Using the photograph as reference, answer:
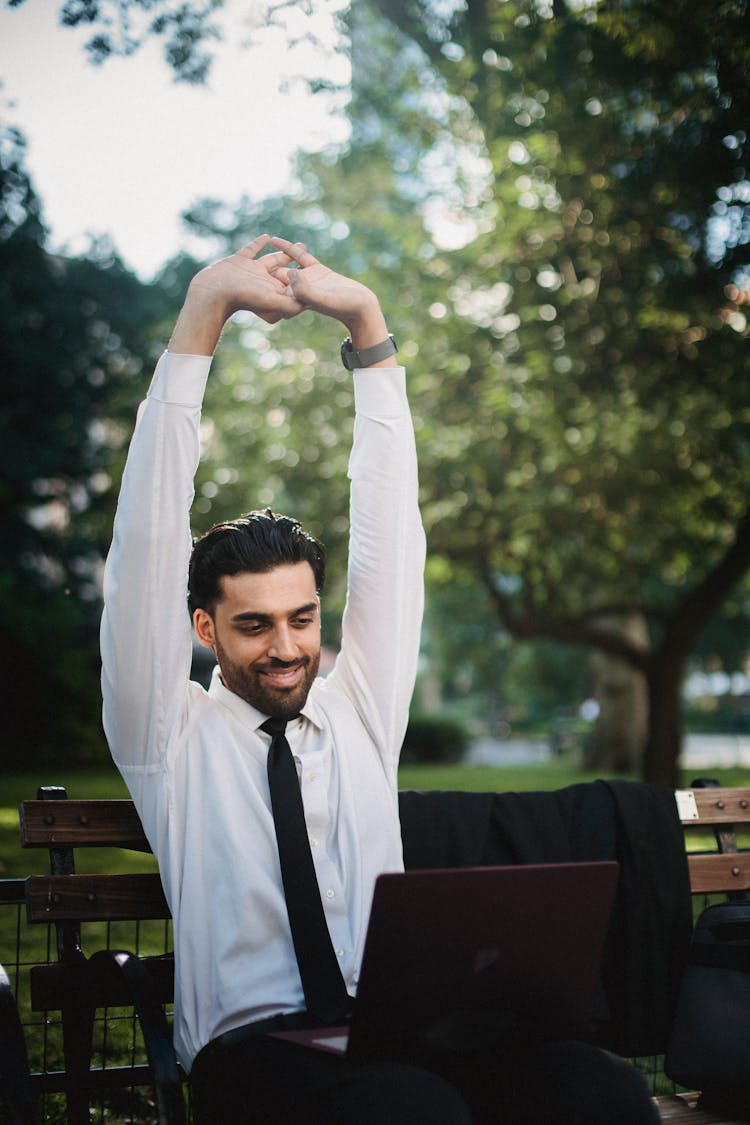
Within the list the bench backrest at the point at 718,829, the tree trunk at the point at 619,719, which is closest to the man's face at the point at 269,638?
the bench backrest at the point at 718,829

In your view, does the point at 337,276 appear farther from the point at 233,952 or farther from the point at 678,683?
the point at 678,683

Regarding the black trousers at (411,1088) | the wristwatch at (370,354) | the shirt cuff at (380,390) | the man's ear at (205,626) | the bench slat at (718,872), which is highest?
the wristwatch at (370,354)

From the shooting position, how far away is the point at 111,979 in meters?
2.72

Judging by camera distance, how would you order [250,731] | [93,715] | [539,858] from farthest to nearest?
[93,715] → [539,858] → [250,731]

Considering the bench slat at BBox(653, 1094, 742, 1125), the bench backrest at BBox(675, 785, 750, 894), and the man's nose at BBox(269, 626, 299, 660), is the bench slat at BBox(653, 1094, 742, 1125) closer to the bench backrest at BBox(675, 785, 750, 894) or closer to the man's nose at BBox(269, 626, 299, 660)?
the bench backrest at BBox(675, 785, 750, 894)

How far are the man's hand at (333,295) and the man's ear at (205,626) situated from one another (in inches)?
32.2

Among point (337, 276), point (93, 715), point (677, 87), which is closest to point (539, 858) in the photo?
point (337, 276)

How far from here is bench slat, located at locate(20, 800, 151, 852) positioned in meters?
2.98

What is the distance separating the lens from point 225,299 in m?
2.75

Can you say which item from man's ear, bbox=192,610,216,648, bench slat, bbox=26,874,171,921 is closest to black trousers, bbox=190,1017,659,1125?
bench slat, bbox=26,874,171,921

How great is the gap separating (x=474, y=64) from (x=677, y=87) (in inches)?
126

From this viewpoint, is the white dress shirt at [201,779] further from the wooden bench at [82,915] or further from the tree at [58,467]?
the tree at [58,467]

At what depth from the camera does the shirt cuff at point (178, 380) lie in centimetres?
268

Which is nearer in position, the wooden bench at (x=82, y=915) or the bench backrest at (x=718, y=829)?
the wooden bench at (x=82, y=915)
